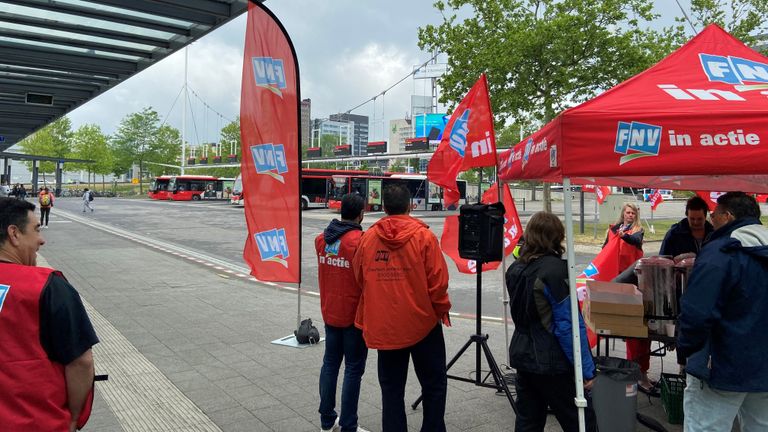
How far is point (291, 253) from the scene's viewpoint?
573cm

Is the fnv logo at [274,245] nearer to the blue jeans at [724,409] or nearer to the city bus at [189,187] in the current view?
the blue jeans at [724,409]


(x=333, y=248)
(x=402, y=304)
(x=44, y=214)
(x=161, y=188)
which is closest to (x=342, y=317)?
(x=333, y=248)

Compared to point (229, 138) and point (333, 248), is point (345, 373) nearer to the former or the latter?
point (333, 248)

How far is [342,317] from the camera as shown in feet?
12.3

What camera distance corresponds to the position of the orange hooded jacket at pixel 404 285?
3.22 m

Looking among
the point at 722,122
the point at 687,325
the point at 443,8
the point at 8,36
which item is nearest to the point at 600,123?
the point at 722,122

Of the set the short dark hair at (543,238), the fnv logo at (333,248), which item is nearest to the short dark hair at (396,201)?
the fnv logo at (333,248)

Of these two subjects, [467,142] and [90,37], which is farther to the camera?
[90,37]

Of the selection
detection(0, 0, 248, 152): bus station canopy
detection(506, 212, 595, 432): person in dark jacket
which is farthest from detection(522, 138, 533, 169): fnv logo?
detection(0, 0, 248, 152): bus station canopy

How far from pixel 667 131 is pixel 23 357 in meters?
3.34

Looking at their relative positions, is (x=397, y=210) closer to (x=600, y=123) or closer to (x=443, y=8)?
(x=600, y=123)

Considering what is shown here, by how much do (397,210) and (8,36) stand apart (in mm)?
7345

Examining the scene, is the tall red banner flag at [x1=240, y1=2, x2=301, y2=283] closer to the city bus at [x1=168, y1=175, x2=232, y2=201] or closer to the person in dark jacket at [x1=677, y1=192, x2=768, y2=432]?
the person in dark jacket at [x1=677, y1=192, x2=768, y2=432]

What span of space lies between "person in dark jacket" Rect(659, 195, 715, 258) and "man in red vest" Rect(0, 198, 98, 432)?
190 inches
